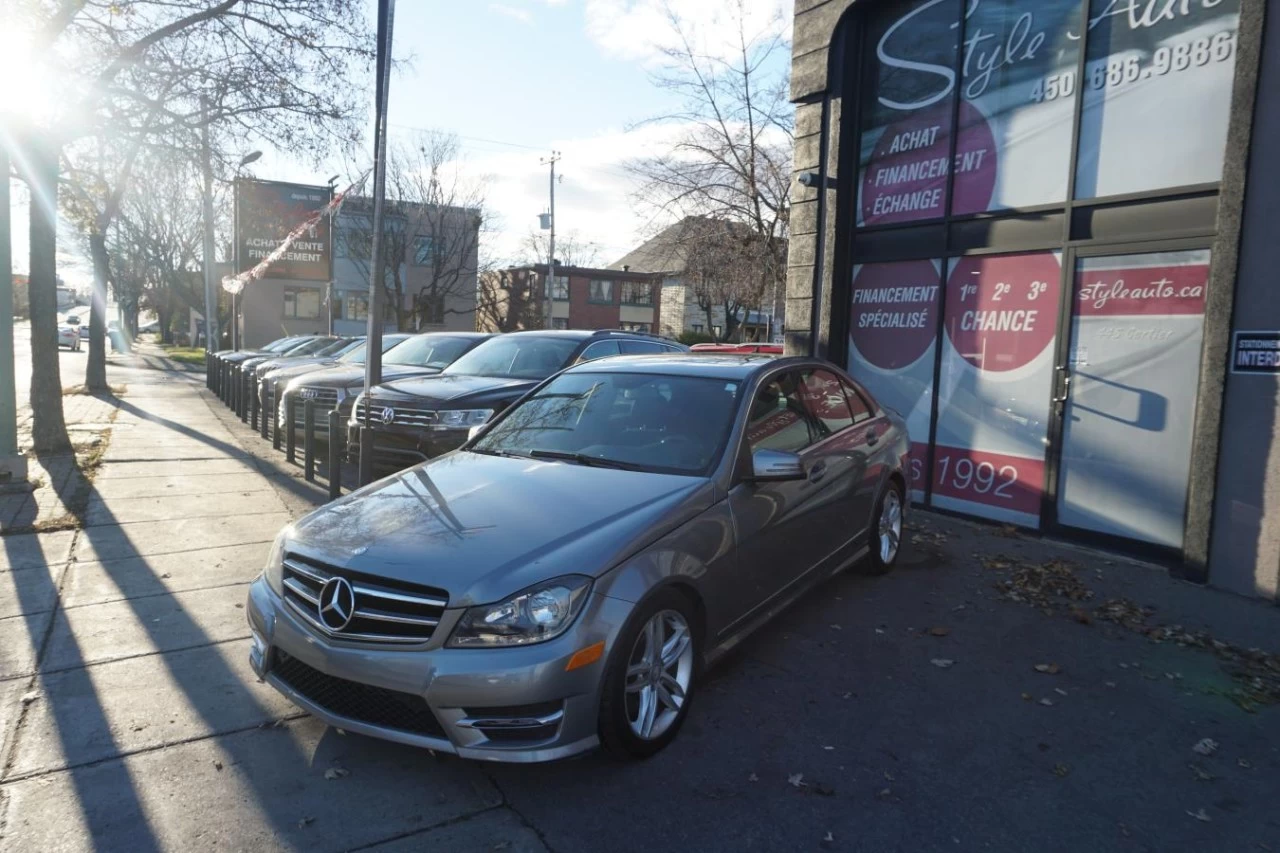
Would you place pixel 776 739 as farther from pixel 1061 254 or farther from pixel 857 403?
pixel 1061 254

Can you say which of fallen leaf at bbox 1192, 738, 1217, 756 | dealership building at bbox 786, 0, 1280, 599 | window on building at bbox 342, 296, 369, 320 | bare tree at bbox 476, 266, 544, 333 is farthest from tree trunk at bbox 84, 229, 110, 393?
bare tree at bbox 476, 266, 544, 333

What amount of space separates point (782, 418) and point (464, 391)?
13.6 feet

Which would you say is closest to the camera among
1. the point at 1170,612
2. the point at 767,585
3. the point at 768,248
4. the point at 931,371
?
the point at 767,585

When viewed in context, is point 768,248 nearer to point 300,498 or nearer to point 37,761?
point 300,498

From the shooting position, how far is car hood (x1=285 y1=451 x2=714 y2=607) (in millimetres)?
3117

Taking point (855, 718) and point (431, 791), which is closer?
point (431, 791)

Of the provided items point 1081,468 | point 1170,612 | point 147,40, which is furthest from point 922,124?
point 147,40

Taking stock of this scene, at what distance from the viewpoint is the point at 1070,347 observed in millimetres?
6730

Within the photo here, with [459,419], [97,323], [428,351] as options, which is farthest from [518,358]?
[97,323]

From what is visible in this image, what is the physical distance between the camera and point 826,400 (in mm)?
5367

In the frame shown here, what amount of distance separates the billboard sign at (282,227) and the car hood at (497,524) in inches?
482

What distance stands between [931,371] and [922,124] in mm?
2376

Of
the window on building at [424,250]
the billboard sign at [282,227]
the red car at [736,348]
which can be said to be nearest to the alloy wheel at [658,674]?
the red car at [736,348]

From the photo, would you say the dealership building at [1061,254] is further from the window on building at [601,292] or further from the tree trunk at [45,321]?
the window on building at [601,292]
